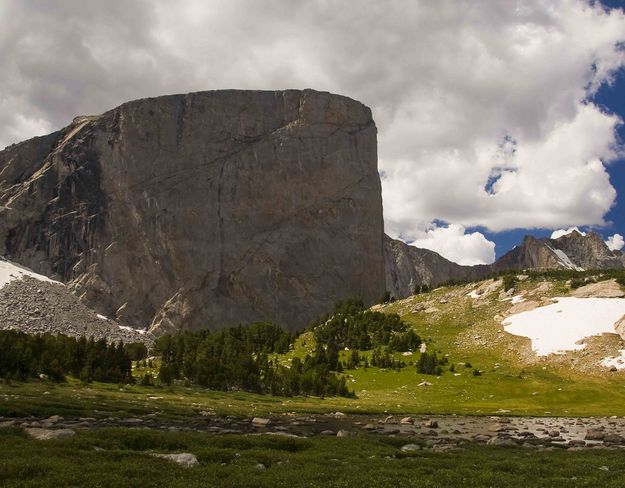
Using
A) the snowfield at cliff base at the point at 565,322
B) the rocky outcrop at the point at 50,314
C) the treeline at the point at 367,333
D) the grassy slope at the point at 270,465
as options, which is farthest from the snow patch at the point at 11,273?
the grassy slope at the point at 270,465

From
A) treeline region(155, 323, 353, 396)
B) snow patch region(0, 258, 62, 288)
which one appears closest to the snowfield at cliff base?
treeline region(155, 323, 353, 396)

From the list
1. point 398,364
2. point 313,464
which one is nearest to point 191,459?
point 313,464

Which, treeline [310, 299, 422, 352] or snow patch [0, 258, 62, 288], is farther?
snow patch [0, 258, 62, 288]

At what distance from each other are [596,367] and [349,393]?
4545cm

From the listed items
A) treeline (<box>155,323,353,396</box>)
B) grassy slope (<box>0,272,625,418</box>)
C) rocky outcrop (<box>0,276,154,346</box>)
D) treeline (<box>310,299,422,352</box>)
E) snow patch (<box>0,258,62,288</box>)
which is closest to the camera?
grassy slope (<box>0,272,625,418</box>)

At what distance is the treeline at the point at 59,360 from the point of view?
66000 mm

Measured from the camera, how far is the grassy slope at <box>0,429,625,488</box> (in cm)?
1819

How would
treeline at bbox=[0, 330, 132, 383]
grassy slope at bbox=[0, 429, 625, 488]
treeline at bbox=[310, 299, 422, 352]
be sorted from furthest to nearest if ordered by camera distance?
treeline at bbox=[310, 299, 422, 352], treeline at bbox=[0, 330, 132, 383], grassy slope at bbox=[0, 429, 625, 488]

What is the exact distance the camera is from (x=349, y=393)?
8444cm

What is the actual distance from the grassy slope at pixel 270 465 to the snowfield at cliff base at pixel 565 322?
269 feet

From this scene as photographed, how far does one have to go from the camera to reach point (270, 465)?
22938 mm

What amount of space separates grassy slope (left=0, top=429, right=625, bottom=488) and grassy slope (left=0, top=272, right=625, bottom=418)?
17.2 m

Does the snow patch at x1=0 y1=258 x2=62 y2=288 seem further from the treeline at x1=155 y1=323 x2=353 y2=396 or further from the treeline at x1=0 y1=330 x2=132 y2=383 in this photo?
Answer: the treeline at x1=0 y1=330 x2=132 y2=383

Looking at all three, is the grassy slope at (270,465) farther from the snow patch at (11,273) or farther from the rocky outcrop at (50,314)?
the snow patch at (11,273)
